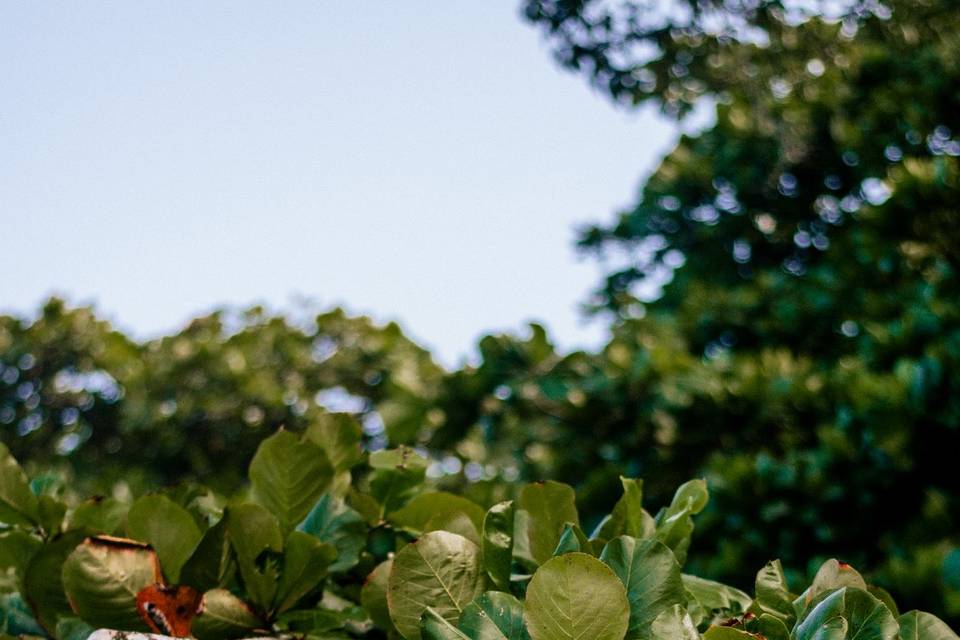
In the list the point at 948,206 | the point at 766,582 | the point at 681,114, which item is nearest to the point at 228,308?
the point at 681,114

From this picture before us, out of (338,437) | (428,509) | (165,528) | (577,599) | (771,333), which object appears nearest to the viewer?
(577,599)

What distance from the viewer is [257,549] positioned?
3.77 ft

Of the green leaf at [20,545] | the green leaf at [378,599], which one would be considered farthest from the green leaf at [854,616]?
the green leaf at [20,545]

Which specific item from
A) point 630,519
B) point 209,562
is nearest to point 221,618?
point 209,562

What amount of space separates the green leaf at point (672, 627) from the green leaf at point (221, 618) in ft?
1.74

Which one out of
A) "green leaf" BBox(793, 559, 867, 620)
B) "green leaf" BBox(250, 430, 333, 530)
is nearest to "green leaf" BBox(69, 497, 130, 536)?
"green leaf" BBox(250, 430, 333, 530)

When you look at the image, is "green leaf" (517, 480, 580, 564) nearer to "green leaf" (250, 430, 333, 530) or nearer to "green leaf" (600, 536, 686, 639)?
"green leaf" (600, 536, 686, 639)

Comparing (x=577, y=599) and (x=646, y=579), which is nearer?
(x=577, y=599)

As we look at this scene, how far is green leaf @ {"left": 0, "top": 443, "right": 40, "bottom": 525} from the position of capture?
4.24ft

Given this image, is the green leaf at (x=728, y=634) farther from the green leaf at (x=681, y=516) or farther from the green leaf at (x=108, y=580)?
the green leaf at (x=108, y=580)

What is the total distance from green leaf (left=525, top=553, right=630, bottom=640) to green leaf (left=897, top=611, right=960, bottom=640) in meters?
0.35

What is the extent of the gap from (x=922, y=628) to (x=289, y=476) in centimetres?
80

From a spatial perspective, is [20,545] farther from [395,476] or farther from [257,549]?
[395,476]

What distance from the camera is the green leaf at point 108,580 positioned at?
1.06 m
